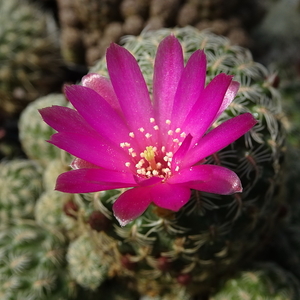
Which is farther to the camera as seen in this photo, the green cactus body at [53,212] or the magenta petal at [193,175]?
the green cactus body at [53,212]

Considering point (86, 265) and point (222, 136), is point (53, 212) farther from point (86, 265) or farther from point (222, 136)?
point (222, 136)

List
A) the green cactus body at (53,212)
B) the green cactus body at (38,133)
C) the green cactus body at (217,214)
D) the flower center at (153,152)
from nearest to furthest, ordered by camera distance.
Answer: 1. the flower center at (153,152)
2. the green cactus body at (217,214)
3. the green cactus body at (53,212)
4. the green cactus body at (38,133)

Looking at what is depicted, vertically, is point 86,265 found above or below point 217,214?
below

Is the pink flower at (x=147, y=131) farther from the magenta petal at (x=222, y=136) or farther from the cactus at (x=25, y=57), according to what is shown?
the cactus at (x=25, y=57)

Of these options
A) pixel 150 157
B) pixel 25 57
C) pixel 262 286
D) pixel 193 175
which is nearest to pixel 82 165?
pixel 150 157

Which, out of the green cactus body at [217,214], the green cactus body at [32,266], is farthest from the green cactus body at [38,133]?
the green cactus body at [217,214]

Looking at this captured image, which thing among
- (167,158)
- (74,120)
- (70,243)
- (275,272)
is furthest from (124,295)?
(74,120)
